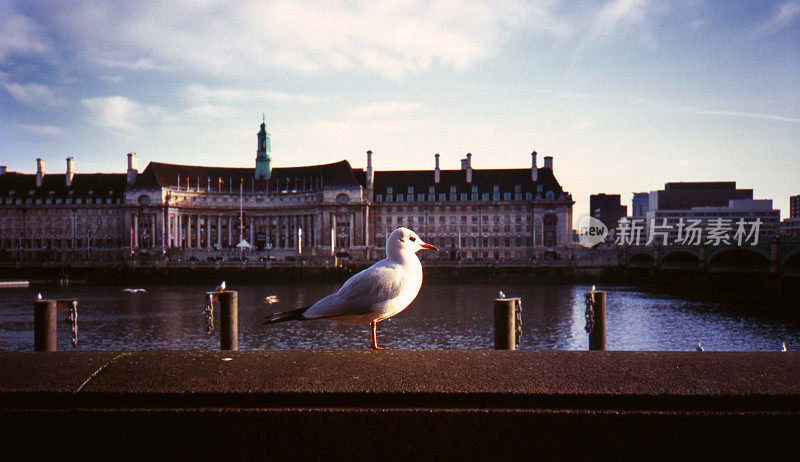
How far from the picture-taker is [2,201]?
385ft

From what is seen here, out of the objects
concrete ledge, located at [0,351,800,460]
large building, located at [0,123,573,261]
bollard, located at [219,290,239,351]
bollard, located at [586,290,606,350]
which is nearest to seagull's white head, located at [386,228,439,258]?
concrete ledge, located at [0,351,800,460]

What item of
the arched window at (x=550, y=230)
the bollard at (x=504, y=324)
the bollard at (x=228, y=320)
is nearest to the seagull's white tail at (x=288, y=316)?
the bollard at (x=504, y=324)

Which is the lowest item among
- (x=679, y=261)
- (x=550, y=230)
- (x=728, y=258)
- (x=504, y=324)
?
(x=679, y=261)

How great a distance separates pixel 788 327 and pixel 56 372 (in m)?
37.2

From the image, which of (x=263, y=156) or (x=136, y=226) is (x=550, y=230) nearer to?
(x=263, y=156)

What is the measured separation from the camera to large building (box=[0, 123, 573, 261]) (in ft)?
353

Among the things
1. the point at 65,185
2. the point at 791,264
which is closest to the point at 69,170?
the point at 65,185

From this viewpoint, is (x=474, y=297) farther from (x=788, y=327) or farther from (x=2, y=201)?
(x=2, y=201)

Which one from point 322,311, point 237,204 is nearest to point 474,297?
point 322,311

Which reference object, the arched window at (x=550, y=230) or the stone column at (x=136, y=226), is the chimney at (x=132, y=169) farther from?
the arched window at (x=550, y=230)

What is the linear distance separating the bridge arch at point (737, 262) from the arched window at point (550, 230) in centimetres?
4523

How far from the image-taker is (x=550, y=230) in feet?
353

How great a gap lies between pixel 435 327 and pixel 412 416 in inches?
1142

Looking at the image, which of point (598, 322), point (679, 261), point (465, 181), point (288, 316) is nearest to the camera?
point (288, 316)
